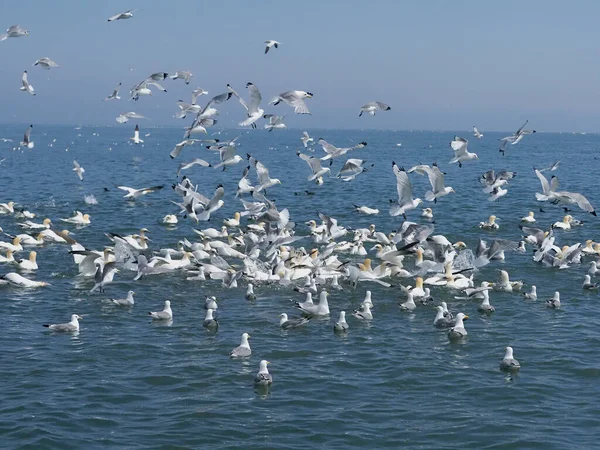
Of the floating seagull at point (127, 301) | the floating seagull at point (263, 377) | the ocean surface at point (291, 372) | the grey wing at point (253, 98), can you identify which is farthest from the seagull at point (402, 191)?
the floating seagull at point (263, 377)

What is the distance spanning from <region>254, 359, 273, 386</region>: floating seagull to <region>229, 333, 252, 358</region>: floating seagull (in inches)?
57.0

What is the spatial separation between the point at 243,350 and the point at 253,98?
12.4 m

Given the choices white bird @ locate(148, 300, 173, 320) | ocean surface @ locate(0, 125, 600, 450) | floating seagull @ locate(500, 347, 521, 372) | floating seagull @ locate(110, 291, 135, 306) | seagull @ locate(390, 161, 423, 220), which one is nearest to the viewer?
ocean surface @ locate(0, 125, 600, 450)

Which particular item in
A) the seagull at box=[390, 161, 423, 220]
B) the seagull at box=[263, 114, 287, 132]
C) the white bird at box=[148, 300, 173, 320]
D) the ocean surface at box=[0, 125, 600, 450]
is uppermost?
the seagull at box=[263, 114, 287, 132]

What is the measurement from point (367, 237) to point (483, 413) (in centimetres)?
1697

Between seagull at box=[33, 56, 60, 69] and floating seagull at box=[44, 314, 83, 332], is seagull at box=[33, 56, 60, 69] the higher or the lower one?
the higher one

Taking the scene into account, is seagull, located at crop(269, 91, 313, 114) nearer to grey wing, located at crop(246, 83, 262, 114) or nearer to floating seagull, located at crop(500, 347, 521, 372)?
grey wing, located at crop(246, 83, 262, 114)

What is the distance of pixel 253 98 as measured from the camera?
27.3 metres

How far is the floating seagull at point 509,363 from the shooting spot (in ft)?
52.4

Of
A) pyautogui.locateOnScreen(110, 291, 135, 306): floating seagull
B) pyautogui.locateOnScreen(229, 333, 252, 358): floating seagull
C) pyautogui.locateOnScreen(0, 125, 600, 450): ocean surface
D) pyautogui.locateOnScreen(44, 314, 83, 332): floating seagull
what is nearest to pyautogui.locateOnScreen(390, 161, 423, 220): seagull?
pyautogui.locateOnScreen(0, 125, 600, 450): ocean surface

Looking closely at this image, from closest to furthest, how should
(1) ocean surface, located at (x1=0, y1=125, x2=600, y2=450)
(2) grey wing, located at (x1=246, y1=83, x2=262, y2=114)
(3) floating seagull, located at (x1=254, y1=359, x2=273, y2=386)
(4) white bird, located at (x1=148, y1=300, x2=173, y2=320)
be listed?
(1) ocean surface, located at (x1=0, y1=125, x2=600, y2=450) < (3) floating seagull, located at (x1=254, y1=359, x2=273, y2=386) < (4) white bird, located at (x1=148, y1=300, x2=173, y2=320) < (2) grey wing, located at (x1=246, y1=83, x2=262, y2=114)

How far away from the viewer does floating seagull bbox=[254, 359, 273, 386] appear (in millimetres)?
14953

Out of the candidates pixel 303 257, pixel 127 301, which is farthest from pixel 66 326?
pixel 303 257

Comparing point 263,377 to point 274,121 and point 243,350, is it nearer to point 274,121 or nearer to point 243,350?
point 243,350
